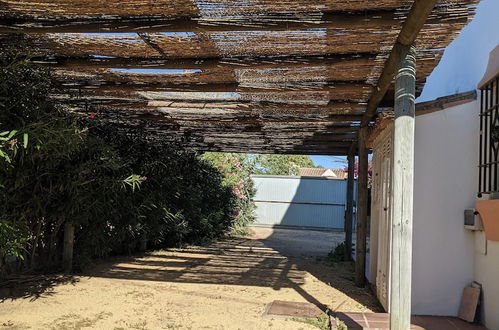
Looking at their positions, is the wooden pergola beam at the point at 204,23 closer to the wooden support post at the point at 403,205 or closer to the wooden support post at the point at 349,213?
the wooden support post at the point at 403,205

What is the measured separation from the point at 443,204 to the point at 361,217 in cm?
212

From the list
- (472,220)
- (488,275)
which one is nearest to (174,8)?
(472,220)

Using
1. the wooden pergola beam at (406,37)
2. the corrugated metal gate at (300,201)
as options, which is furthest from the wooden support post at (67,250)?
the corrugated metal gate at (300,201)

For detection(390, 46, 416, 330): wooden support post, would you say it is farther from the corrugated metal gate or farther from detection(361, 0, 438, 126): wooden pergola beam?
the corrugated metal gate

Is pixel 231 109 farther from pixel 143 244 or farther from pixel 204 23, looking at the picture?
pixel 143 244

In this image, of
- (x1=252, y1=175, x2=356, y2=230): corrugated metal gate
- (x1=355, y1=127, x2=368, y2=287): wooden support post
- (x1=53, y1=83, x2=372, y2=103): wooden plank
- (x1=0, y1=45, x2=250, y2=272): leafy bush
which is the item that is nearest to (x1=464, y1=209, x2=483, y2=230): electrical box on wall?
(x1=53, y1=83, x2=372, y2=103): wooden plank

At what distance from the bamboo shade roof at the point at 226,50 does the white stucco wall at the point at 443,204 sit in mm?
621

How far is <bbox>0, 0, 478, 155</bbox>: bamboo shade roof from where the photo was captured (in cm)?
339

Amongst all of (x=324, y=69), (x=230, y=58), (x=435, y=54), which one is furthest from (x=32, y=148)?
(x=435, y=54)

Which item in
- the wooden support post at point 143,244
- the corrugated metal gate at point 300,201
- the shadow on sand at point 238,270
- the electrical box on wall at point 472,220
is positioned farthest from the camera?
the corrugated metal gate at point 300,201

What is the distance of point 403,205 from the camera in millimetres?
3643

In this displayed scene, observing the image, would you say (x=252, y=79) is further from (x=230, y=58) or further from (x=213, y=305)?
(x=213, y=305)

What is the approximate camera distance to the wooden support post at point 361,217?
688 centimetres

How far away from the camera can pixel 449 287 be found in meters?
4.95
